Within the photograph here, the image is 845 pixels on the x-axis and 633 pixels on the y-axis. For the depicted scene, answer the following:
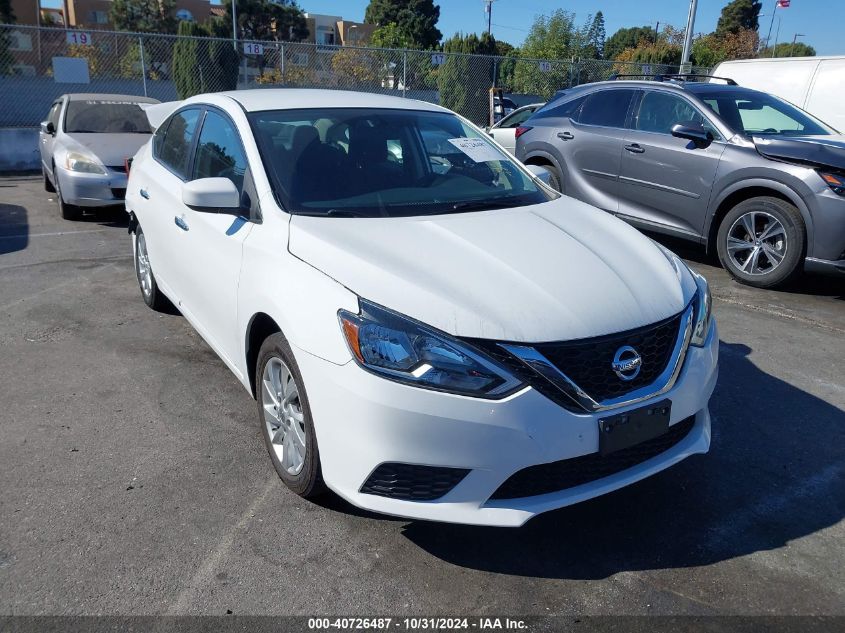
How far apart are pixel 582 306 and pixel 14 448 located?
9.25 feet

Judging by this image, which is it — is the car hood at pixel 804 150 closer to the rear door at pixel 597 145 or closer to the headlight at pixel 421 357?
the rear door at pixel 597 145

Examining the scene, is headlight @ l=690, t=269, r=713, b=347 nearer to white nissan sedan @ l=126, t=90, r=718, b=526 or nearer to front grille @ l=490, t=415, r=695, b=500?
white nissan sedan @ l=126, t=90, r=718, b=526

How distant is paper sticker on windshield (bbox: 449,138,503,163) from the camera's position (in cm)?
409

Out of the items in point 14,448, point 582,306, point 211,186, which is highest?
point 211,186

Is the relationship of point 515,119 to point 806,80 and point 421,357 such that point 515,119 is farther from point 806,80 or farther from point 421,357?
point 421,357

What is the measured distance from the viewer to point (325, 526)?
2949mm

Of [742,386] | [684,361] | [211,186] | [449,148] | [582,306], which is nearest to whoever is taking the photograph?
[582,306]

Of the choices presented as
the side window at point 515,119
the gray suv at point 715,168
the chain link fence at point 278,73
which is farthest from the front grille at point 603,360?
the chain link fence at point 278,73

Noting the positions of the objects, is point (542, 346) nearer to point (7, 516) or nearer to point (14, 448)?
point (7, 516)

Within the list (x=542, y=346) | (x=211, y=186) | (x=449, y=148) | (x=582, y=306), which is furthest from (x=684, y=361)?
(x=211, y=186)

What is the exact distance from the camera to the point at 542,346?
249 centimetres

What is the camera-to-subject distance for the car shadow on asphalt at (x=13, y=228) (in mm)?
7523

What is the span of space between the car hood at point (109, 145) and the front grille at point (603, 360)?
24.9ft

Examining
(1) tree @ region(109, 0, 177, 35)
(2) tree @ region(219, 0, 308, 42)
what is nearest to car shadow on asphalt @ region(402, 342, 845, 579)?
(2) tree @ region(219, 0, 308, 42)
